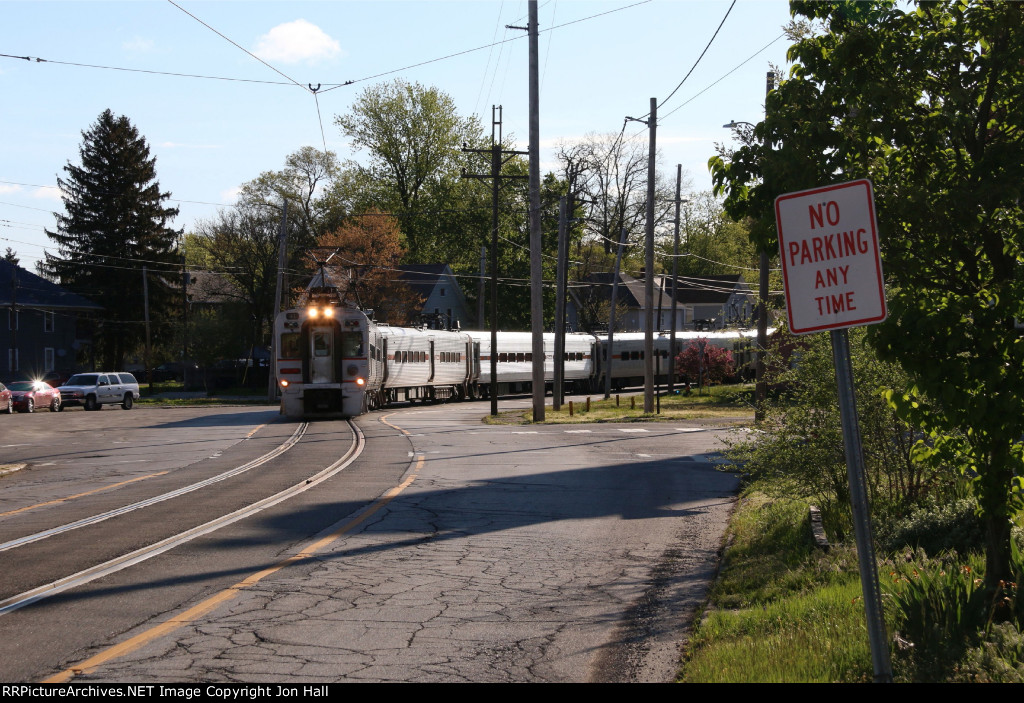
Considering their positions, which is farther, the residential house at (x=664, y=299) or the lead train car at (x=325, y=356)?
the residential house at (x=664, y=299)

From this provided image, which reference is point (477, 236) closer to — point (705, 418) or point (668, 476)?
point (705, 418)

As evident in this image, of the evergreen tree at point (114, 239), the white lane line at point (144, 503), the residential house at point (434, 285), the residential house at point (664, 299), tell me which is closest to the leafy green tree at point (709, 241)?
the residential house at point (664, 299)

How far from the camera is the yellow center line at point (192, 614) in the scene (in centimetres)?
612

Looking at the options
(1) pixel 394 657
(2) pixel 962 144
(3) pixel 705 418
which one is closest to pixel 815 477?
(2) pixel 962 144

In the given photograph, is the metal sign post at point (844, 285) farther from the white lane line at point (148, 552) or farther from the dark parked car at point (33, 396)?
the dark parked car at point (33, 396)

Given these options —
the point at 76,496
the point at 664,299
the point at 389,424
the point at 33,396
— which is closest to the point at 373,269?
the point at 33,396

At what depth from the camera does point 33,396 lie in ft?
149

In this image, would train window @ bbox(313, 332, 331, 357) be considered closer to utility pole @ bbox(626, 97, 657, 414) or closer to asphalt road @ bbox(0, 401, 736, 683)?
utility pole @ bbox(626, 97, 657, 414)

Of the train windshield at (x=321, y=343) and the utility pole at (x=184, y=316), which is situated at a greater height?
the utility pole at (x=184, y=316)

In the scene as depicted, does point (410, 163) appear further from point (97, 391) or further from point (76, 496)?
point (76, 496)

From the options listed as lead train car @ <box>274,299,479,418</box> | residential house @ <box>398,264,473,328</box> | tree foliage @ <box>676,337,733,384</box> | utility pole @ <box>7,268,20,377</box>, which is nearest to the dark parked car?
utility pole @ <box>7,268,20,377</box>

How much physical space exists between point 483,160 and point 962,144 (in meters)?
74.4

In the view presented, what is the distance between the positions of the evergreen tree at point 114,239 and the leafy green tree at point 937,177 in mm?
69873

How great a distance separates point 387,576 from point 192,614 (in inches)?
79.1
